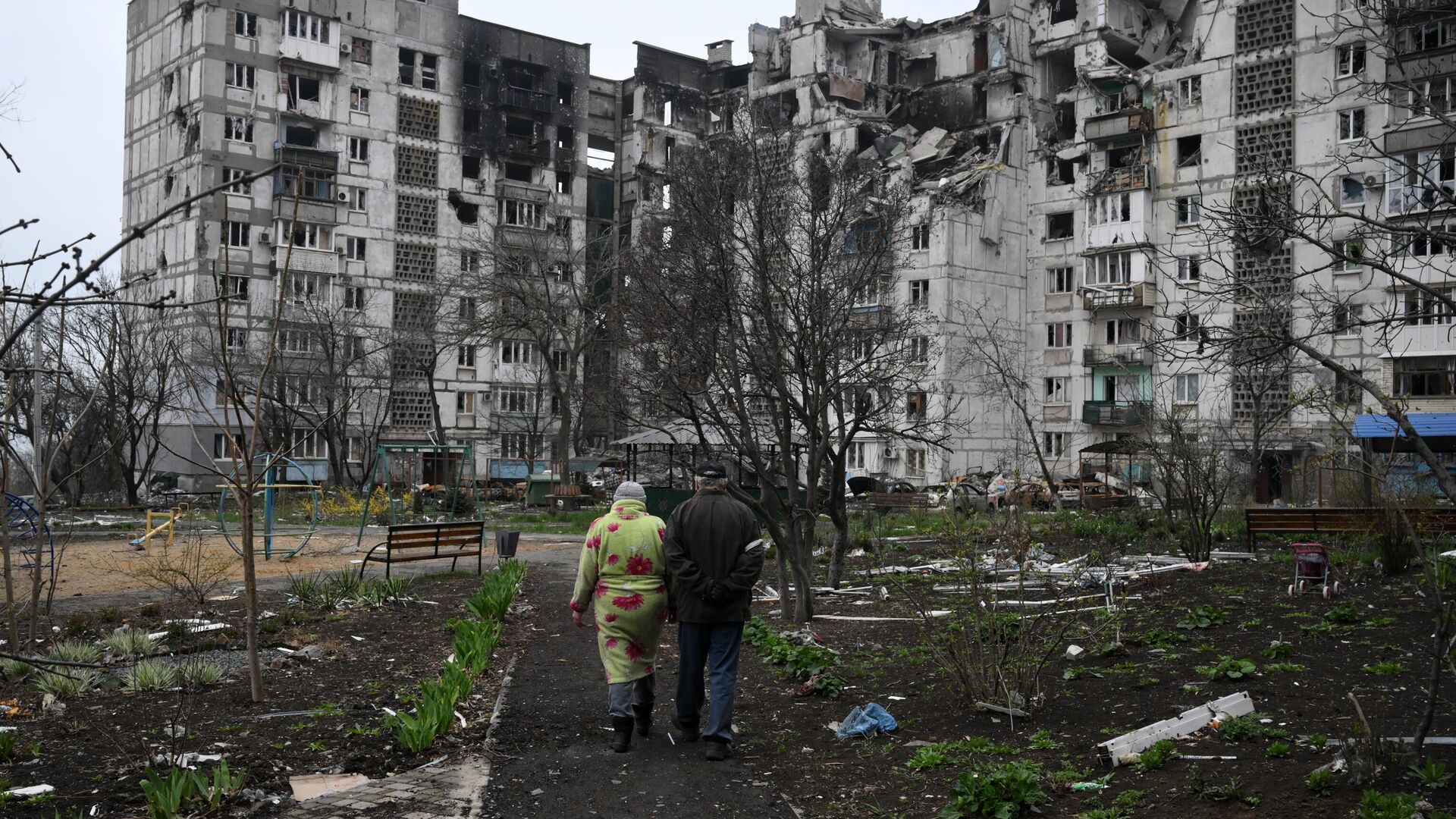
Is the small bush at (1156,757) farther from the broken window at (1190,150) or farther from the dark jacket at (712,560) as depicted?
the broken window at (1190,150)

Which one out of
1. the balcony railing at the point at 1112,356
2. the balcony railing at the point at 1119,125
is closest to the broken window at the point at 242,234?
the balcony railing at the point at 1119,125

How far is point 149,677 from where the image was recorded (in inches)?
368

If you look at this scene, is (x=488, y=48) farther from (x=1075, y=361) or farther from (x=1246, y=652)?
(x=1246, y=652)

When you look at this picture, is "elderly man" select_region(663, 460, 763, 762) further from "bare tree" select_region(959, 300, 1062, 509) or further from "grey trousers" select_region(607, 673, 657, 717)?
"bare tree" select_region(959, 300, 1062, 509)

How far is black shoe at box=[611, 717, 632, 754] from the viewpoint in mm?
7773

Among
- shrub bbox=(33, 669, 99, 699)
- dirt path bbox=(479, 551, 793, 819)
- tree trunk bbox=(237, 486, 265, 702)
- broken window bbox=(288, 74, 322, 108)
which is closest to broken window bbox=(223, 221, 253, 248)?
broken window bbox=(288, 74, 322, 108)

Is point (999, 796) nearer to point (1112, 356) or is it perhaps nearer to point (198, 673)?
point (198, 673)

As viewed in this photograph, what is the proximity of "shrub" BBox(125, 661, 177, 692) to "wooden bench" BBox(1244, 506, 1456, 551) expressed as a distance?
50.3ft

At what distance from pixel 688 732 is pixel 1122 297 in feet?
164

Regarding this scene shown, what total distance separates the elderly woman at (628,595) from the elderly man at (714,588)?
0.50ft

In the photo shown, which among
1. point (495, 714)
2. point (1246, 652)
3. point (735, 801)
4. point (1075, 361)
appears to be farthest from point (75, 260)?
point (1075, 361)

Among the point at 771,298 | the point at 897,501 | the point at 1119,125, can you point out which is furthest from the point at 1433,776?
the point at 1119,125

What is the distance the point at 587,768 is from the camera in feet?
24.1

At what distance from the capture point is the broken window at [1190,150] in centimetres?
5291
